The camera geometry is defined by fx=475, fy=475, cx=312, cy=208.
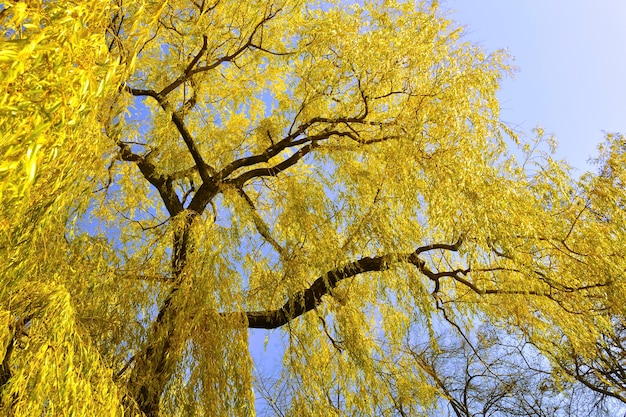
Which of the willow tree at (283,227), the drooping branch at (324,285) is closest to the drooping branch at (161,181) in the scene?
the willow tree at (283,227)

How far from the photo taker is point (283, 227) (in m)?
4.02

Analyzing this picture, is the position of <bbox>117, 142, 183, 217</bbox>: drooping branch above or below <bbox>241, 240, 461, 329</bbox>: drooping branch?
above

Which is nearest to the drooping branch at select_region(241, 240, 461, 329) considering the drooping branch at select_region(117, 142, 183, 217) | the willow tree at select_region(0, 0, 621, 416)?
the willow tree at select_region(0, 0, 621, 416)

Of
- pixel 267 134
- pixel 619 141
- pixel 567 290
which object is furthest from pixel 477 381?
pixel 267 134

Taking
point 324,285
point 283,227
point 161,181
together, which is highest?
point 161,181

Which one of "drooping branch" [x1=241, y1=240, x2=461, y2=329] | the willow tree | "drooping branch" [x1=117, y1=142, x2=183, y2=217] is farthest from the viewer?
"drooping branch" [x1=117, y1=142, x2=183, y2=217]

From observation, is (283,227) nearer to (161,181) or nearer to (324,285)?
(324,285)

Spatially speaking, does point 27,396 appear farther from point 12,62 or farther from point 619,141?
point 619,141

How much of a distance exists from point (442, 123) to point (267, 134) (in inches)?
67.9

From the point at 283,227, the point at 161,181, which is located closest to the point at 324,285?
the point at 283,227

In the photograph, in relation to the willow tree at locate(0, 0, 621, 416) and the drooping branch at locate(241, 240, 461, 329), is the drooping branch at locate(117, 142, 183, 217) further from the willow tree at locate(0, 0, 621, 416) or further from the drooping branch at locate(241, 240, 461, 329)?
the drooping branch at locate(241, 240, 461, 329)

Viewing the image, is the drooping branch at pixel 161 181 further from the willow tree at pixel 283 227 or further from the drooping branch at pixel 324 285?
the drooping branch at pixel 324 285

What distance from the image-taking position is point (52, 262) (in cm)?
241

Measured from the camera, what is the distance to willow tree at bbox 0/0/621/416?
1.89m
